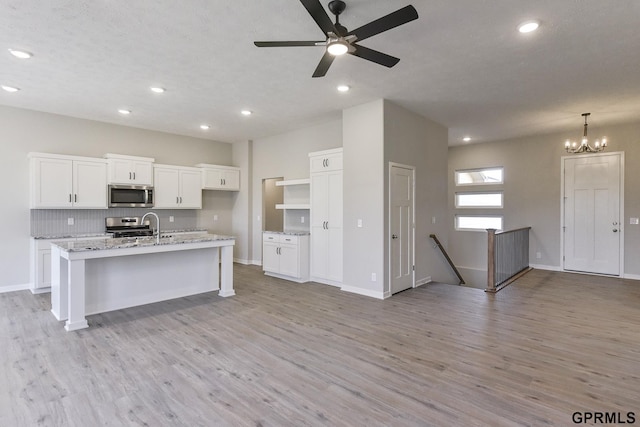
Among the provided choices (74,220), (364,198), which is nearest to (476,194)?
(364,198)

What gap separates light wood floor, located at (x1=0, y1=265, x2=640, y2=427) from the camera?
220cm

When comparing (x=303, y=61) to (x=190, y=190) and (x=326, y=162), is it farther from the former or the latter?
(x=190, y=190)

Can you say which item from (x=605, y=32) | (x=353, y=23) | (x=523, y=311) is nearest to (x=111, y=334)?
(x=353, y=23)

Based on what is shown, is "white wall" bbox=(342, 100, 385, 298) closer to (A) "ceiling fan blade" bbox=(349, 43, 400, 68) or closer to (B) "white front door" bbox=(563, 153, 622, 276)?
(A) "ceiling fan blade" bbox=(349, 43, 400, 68)

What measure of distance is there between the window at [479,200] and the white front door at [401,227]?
344cm

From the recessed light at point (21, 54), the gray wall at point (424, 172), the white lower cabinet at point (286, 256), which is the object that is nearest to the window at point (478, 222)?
the gray wall at point (424, 172)

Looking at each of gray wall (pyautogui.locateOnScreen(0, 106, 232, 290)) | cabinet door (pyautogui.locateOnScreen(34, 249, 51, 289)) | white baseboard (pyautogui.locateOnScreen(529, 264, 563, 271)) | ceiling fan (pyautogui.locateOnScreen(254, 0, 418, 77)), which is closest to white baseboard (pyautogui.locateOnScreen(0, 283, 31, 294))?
gray wall (pyautogui.locateOnScreen(0, 106, 232, 290))

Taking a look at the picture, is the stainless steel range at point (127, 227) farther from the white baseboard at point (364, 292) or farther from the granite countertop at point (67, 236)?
the white baseboard at point (364, 292)

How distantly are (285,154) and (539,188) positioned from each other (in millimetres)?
5666

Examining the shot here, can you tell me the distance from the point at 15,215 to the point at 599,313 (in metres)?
8.84

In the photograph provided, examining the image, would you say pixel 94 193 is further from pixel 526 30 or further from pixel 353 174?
pixel 526 30

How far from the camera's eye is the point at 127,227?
6.36m

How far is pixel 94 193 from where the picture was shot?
575cm

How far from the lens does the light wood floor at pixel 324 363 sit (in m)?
2.20
